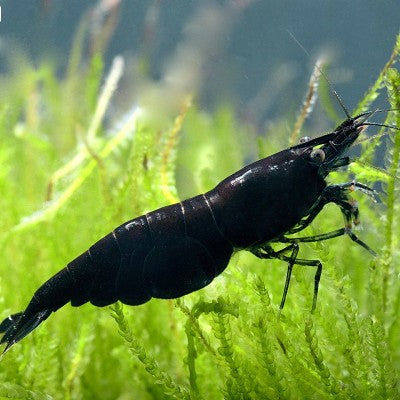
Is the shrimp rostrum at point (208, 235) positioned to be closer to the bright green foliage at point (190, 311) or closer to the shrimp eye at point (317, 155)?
the shrimp eye at point (317, 155)

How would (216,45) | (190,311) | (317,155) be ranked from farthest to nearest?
(216,45) < (317,155) < (190,311)

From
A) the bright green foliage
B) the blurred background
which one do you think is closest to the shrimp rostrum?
the bright green foliage

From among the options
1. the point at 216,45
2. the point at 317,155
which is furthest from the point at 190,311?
the point at 216,45

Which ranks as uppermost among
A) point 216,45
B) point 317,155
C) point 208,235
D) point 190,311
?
point 216,45

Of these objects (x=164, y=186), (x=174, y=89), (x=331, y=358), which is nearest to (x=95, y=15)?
(x=174, y=89)

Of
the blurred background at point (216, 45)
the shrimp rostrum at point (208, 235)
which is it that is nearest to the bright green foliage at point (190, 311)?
the shrimp rostrum at point (208, 235)

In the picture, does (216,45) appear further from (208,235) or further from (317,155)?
(208,235)

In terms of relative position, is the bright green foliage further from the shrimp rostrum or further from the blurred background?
the blurred background

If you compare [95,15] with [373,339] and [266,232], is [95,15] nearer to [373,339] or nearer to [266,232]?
[266,232]
